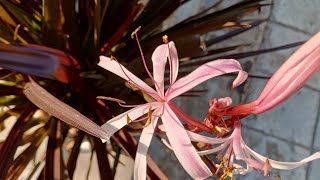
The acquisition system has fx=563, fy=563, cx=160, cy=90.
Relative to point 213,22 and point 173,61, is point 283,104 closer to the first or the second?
point 213,22

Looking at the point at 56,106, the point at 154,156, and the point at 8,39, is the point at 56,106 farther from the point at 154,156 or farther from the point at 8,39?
the point at 154,156

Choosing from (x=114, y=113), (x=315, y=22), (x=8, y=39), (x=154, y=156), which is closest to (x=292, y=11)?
(x=315, y=22)

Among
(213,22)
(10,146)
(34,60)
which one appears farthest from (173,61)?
(213,22)

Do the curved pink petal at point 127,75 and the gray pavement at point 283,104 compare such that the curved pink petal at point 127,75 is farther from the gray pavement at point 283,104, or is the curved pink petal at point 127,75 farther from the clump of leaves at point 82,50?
the gray pavement at point 283,104

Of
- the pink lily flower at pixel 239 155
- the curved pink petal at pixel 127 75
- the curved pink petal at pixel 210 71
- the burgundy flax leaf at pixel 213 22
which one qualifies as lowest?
the pink lily flower at pixel 239 155

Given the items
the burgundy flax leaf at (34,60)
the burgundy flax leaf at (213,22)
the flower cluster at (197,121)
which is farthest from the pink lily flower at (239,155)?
the burgundy flax leaf at (213,22)

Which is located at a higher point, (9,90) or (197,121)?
(9,90)
